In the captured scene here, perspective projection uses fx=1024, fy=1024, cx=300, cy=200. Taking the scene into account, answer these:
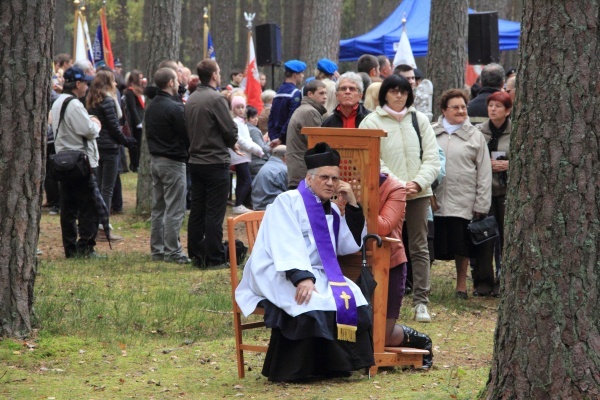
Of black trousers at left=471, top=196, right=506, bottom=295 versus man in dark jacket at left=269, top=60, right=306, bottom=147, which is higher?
man in dark jacket at left=269, top=60, right=306, bottom=147

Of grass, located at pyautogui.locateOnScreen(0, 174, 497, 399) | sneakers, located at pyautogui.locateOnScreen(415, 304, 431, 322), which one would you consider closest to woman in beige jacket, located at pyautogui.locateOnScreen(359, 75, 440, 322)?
sneakers, located at pyautogui.locateOnScreen(415, 304, 431, 322)

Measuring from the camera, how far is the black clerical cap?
639 centimetres

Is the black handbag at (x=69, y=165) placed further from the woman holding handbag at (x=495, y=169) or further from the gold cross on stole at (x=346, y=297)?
the gold cross on stole at (x=346, y=297)

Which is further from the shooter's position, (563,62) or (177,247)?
(177,247)

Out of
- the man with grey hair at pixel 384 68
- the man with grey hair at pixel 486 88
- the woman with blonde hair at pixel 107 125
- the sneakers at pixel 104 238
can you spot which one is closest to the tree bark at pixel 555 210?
the man with grey hair at pixel 486 88

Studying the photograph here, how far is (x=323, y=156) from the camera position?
639 centimetres

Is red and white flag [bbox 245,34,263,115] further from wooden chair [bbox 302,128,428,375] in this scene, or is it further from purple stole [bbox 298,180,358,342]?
purple stole [bbox 298,180,358,342]

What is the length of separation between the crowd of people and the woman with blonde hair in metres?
0.02

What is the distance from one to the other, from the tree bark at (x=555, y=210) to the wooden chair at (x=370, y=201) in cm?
160

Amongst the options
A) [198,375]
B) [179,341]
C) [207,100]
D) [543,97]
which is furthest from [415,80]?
[543,97]

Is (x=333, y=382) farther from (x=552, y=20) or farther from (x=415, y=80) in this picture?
(x=415, y=80)

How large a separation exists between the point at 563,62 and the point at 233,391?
2880mm

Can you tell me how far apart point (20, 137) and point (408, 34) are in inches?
683

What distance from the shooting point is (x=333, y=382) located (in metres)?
6.53
